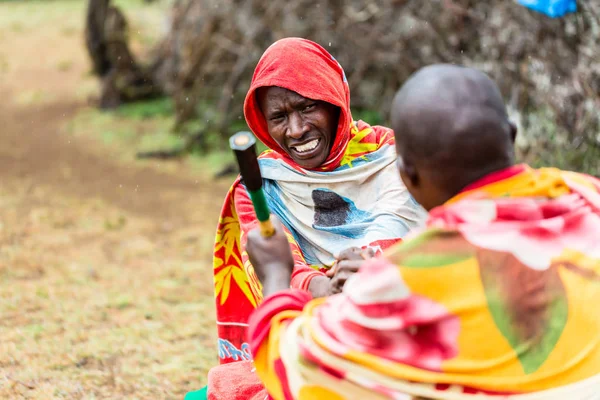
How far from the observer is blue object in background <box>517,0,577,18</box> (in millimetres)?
4980

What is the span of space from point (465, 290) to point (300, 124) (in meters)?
1.31

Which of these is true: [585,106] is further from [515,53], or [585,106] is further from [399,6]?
[399,6]

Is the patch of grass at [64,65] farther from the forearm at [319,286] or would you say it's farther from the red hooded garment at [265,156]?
the forearm at [319,286]

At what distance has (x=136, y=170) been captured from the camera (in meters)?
8.66

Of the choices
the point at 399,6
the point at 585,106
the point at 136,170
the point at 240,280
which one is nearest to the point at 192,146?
the point at 136,170

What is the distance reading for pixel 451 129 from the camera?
1.77m

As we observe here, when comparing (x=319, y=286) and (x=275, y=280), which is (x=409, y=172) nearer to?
(x=275, y=280)

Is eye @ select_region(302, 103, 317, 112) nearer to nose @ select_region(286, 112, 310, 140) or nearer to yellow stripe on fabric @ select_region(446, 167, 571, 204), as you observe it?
nose @ select_region(286, 112, 310, 140)

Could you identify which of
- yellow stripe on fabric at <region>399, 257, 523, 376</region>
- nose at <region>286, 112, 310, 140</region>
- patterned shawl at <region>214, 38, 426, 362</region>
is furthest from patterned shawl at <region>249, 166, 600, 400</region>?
nose at <region>286, 112, 310, 140</region>

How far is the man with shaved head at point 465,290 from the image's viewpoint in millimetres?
1726

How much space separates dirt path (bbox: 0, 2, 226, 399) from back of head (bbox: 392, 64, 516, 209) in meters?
2.36

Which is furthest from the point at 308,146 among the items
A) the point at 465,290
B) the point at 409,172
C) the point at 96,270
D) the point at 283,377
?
the point at 96,270

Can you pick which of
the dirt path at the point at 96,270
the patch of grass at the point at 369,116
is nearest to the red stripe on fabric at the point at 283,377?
the dirt path at the point at 96,270

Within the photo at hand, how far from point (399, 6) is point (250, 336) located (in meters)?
5.96
